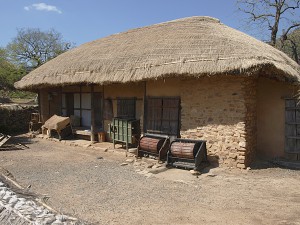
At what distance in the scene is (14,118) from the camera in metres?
14.0

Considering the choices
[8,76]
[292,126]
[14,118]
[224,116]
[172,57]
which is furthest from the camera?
[8,76]

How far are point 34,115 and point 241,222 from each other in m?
12.2

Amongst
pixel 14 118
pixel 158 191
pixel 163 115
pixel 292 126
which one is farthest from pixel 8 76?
pixel 292 126

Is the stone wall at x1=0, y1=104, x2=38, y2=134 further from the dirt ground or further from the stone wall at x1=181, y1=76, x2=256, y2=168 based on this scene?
the stone wall at x1=181, y1=76, x2=256, y2=168

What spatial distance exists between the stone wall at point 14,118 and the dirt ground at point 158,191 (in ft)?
18.4

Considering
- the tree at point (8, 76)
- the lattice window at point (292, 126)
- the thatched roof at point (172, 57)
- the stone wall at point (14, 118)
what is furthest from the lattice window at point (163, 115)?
the tree at point (8, 76)

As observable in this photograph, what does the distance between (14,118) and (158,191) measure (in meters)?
10.6

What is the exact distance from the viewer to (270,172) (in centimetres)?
720

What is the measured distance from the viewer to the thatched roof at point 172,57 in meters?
7.12

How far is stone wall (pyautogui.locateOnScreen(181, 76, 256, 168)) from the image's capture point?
7.30 metres

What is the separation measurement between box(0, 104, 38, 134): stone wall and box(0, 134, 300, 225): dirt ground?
18.4ft

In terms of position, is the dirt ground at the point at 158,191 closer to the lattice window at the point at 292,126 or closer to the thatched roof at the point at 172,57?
the lattice window at the point at 292,126

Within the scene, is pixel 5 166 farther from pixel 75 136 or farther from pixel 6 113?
pixel 6 113

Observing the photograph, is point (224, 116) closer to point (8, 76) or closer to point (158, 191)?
point (158, 191)
